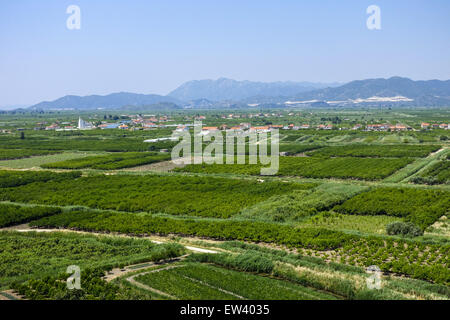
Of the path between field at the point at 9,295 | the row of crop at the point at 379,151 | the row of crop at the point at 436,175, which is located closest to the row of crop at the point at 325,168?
the row of crop at the point at 436,175

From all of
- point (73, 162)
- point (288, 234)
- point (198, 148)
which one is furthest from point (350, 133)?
point (288, 234)

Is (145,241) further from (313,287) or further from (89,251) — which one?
(313,287)

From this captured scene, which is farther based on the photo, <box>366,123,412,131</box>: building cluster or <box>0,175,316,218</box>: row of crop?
<box>366,123,412,131</box>: building cluster

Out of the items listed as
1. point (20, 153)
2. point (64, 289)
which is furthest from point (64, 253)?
point (20, 153)

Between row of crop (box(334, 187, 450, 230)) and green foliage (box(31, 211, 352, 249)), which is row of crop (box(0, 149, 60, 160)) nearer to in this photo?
green foliage (box(31, 211, 352, 249))

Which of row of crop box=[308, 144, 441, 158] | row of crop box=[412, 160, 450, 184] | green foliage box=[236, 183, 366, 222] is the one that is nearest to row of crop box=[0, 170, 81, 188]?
green foliage box=[236, 183, 366, 222]

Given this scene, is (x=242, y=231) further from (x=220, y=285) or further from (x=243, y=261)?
(x=220, y=285)

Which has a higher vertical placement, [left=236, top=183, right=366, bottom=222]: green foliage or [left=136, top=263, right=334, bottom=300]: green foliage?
[left=236, top=183, right=366, bottom=222]: green foliage
